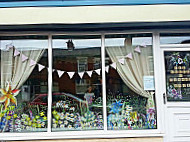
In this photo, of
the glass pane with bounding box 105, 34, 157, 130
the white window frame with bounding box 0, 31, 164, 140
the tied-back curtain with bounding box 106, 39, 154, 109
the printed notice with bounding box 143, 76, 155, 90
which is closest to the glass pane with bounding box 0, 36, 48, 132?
the white window frame with bounding box 0, 31, 164, 140

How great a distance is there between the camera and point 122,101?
13.3 feet

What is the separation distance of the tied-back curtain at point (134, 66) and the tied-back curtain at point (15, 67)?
1552mm

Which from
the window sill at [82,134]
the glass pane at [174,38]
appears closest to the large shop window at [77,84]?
the window sill at [82,134]

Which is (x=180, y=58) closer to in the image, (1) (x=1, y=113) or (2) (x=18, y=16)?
(2) (x=18, y=16)

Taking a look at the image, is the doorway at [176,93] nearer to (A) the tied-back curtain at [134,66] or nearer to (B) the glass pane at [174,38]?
(B) the glass pane at [174,38]

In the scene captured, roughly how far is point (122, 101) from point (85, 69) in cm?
100

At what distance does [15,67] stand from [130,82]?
233 centimetres

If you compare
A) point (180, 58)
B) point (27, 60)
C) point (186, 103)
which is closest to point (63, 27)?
point (27, 60)

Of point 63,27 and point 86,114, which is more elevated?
point 63,27

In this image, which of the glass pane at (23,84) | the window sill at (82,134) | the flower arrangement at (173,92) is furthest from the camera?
the flower arrangement at (173,92)

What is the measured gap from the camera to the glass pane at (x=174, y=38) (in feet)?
13.5

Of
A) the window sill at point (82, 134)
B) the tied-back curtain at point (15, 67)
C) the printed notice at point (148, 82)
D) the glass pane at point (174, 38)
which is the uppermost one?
the glass pane at point (174, 38)

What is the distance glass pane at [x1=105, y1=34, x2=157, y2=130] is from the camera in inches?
156

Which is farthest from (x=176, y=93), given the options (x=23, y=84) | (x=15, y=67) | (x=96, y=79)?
(x=15, y=67)
